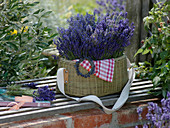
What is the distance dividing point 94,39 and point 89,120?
574 mm

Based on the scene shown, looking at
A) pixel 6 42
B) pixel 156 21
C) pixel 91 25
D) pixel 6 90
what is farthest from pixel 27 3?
pixel 156 21

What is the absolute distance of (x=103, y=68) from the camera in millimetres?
1996

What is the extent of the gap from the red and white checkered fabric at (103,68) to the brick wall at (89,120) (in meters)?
0.25

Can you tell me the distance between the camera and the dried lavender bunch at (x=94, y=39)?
1.96 m

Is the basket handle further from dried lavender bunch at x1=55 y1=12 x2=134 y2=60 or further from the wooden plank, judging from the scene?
dried lavender bunch at x1=55 y1=12 x2=134 y2=60

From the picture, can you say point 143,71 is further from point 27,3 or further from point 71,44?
point 27,3

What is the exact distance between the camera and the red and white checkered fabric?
198 centimetres

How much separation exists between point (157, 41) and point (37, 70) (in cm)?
129

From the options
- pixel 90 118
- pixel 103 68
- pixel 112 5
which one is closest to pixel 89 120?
pixel 90 118

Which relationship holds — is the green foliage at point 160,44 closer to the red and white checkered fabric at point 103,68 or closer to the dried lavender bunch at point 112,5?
the red and white checkered fabric at point 103,68

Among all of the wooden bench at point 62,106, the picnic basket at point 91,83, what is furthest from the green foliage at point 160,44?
→ the picnic basket at point 91,83

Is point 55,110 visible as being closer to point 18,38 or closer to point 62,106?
point 62,106

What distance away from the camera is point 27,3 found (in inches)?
93.4

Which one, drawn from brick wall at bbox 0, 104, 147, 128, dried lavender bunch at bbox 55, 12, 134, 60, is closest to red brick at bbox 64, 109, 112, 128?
brick wall at bbox 0, 104, 147, 128
